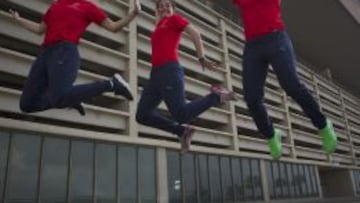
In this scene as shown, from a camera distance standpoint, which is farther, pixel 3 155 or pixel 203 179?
pixel 203 179

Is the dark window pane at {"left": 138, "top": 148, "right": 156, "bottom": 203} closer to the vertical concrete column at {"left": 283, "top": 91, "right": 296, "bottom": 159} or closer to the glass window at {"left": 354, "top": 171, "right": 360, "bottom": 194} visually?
the vertical concrete column at {"left": 283, "top": 91, "right": 296, "bottom": 159}

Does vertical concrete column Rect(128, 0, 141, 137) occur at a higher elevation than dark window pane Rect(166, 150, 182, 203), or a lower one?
higher

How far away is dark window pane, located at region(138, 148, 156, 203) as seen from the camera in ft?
69.3

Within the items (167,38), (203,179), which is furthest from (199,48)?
(203,179)

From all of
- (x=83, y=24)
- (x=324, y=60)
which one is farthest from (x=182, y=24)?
(x=324, y=60)

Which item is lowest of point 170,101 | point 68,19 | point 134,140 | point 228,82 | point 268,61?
point 170,101

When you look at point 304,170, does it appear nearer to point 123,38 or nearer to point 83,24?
point 123,38

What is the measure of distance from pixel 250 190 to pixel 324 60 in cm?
2200

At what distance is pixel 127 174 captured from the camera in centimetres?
2062

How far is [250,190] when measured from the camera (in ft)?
96.3

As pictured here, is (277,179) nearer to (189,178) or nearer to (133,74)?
(189,178)

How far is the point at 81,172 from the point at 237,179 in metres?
13.6

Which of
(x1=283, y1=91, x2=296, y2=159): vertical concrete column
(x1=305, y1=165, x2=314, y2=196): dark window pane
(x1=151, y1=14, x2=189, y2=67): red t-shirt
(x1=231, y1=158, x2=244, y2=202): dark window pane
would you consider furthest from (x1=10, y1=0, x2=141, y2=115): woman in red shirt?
(x1=305, y1=165, x2=314, y2=196): dark window pane

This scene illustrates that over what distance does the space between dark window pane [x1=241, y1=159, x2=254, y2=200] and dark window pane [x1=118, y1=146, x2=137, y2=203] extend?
10.9 meters
